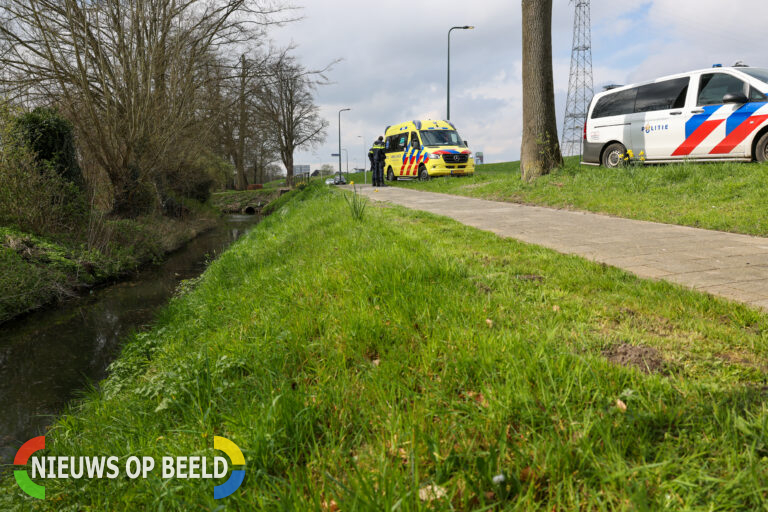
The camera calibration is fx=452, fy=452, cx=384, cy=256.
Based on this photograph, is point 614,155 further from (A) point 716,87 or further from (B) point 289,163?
(B) point 289,163

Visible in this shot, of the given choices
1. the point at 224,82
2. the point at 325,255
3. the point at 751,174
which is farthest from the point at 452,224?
the point at 224,82

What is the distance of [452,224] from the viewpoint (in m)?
6.65

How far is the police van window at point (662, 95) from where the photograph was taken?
980cm

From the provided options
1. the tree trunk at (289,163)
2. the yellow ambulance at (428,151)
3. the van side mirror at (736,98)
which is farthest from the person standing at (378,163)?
the tree trunk at (289,163)

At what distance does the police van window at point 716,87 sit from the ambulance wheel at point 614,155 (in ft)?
6.42

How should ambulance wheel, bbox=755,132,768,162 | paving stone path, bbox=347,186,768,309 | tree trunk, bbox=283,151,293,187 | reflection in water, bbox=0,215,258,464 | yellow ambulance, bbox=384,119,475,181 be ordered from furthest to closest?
tree trunk, bbox=283,151,293,187, yellow ambulance, bbox=384,119,475,181, ambulance wheel, bbox=755,132,768,162, reflection in water, bbox=0,215,258,464, paving stone path, bbox=347,186,768,309

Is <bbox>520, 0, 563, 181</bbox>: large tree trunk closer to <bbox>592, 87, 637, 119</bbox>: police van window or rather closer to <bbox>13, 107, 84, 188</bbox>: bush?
<bbox>592, 87, 637, 119</bbox>: police van window

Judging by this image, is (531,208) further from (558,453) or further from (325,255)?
(558,453)

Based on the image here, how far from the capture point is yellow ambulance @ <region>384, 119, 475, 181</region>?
63.5 feet

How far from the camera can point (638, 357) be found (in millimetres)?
2156

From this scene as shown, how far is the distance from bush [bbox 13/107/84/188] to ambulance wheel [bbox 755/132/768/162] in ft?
49.5

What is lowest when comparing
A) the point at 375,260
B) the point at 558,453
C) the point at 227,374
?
the point at 227,374

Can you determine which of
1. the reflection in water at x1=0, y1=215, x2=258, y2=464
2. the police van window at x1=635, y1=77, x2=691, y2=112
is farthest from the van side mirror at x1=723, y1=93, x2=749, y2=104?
the reflection in water at x1=0, y1=215, x2=258, y2=464

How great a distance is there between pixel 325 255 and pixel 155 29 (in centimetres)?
1288
